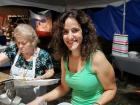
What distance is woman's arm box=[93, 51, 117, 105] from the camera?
5.47ft

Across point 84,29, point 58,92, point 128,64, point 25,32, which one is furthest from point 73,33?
point 128,64

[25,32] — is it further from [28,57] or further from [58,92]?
[58,92]

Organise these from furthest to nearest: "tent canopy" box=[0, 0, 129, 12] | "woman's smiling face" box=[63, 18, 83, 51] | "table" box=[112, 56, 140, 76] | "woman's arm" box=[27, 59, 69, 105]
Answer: "tent canopy" box=[0, 0, 129, 12] → "table" box=[112, 56, 140, 76] → "woman's arm" box=[27, 59, 69, 105] → "woman's smiling face" box=[63, 18, 83, 51]

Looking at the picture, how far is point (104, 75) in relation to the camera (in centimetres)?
168

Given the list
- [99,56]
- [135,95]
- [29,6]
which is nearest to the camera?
[99,56]

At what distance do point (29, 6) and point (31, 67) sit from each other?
425 centimetres

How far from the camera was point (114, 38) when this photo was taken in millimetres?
5391

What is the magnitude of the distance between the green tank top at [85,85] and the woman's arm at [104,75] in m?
0.03

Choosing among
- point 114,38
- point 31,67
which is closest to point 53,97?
point 31,67

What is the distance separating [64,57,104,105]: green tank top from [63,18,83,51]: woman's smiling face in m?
0.14

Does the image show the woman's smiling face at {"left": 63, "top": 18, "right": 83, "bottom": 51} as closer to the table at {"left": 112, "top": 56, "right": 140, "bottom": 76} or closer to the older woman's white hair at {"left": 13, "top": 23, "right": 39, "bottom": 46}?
the older woman's white hair at {"left": 13, "top": 23, "right": 39, "bottom": 46}

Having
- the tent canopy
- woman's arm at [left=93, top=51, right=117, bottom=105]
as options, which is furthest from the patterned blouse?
the tent canopy

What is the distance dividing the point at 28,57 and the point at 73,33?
0.96m

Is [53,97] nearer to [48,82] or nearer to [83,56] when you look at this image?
[48,82]
